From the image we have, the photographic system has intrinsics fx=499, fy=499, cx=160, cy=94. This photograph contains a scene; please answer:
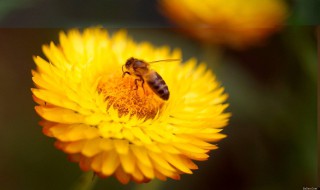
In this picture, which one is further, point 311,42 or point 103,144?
point 311,42

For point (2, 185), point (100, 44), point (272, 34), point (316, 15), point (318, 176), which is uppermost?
point (316, 15)

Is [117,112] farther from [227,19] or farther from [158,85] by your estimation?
[227,19]

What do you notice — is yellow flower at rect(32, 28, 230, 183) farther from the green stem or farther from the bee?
the green stem

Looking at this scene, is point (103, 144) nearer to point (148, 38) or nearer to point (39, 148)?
point (39, 148)

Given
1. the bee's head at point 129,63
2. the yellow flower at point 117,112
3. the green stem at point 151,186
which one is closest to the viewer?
the yellow flower at point 117,112

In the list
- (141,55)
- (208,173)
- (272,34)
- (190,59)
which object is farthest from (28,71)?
(272,34)

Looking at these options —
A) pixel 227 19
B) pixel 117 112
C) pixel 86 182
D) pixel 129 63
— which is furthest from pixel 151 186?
pixel 227 19

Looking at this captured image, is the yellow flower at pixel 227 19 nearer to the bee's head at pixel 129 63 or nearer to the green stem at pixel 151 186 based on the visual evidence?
the bee's head at pixel 129 63

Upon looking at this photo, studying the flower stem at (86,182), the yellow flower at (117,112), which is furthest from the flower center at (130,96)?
the flower stem at (86,182)
